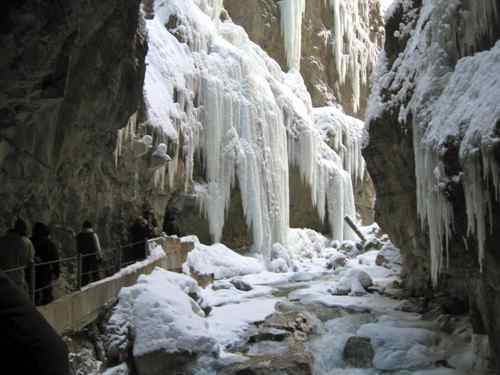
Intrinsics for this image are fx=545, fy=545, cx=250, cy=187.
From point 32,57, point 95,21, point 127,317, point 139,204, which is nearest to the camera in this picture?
point 32,57

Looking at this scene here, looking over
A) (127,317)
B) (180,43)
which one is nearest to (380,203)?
(127,317)

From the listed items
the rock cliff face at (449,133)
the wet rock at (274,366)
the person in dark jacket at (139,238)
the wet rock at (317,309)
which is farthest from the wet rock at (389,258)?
the wet rock at (274,366)

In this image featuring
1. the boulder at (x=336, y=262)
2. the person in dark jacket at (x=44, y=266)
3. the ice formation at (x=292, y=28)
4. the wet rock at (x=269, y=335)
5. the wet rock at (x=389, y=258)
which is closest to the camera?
the person in dark jacket at (x=44, y=266)

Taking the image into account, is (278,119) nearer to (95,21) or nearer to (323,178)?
(323,178)

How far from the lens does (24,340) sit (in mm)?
1294

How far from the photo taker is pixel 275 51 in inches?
1217

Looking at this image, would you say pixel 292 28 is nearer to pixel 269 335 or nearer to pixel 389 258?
pixel 389 258

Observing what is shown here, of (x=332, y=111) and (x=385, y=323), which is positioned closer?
(x=385, y=323)

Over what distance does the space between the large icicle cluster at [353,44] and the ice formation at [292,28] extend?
381 centimetres

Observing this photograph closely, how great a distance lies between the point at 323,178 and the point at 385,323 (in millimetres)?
15491

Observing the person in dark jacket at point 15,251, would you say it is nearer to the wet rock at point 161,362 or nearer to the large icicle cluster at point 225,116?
the wet rock at point 161,362

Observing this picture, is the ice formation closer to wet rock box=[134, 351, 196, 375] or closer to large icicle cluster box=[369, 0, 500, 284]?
large icicle cluster box=[369, 0, 500, 284]

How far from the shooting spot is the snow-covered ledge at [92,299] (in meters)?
6.36

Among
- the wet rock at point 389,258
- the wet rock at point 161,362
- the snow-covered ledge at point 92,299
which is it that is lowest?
the wet rock at point 161,362
